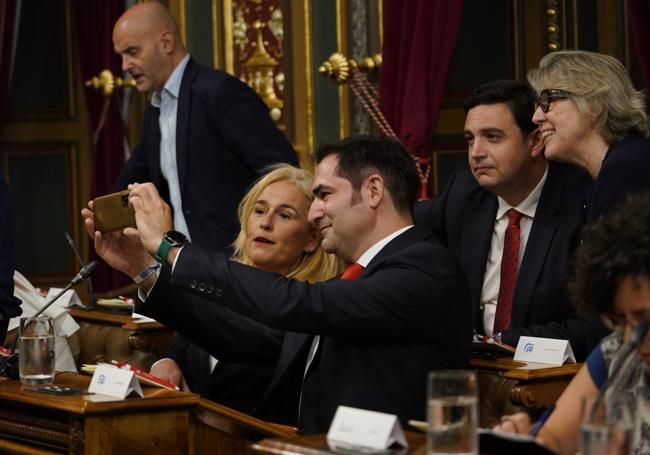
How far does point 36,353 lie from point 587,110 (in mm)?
1784

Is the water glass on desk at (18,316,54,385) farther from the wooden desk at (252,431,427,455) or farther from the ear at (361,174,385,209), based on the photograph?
the wooden desk at (252,431,427,455)

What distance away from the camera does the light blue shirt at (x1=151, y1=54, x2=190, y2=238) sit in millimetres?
5977

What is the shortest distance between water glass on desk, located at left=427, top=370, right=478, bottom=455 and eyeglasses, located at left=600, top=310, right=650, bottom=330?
342 millimetres

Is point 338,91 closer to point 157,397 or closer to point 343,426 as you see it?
point 157,397

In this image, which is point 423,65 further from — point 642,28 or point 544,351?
point 544,351

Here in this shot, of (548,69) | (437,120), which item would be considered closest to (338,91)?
(437,120)

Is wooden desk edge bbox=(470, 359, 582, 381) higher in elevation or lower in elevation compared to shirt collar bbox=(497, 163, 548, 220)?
lower

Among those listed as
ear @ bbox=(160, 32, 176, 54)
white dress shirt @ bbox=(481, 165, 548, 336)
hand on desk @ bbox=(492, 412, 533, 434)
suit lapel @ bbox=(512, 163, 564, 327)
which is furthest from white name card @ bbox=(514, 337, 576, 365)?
ear @ bbox=(160, 32, 176, 54)

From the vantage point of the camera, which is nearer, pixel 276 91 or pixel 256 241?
pixel 256 241

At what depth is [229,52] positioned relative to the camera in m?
7.76

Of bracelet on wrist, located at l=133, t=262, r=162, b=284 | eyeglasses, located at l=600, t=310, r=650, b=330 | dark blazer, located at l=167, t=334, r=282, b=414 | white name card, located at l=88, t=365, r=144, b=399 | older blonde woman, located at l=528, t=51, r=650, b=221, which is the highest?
older blonde woman, located at l=528, t=51, r=650, b=221

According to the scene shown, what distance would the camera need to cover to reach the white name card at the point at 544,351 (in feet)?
12.6

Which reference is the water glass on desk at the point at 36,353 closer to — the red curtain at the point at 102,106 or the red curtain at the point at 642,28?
the red curtain at the point at 642,28

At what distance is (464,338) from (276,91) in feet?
14.3
